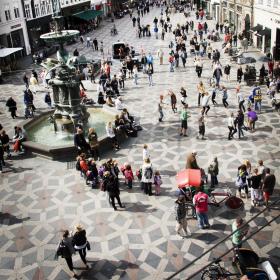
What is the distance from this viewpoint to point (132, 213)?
13.3m

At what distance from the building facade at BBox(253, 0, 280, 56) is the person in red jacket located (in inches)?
933

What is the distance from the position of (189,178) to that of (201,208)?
1.24 meters

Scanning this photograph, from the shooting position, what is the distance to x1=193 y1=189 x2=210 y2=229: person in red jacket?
38.7 ft

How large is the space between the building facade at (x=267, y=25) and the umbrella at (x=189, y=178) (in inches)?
889

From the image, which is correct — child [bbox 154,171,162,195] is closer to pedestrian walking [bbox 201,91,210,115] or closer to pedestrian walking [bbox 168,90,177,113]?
pedestrian walking [bbox 201,91,210,115]

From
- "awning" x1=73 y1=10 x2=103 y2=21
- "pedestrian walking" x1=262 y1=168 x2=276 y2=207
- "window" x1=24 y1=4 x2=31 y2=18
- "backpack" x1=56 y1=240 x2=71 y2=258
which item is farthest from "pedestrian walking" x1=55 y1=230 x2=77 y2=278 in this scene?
"awning" x1=73 y1=10 x2=103 y2=21

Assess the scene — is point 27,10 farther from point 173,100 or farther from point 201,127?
point 201,127

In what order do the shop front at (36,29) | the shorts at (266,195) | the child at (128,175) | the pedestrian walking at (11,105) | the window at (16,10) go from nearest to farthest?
1. the shorts at (266,195)
2. the child at (128,175)
3. the pedestrian walking at (11,105)
4. the window at (16,10)
5. the shop front at (36,29)

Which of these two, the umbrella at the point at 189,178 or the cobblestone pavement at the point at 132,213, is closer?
the cobblestone pavement at the point at 132,213

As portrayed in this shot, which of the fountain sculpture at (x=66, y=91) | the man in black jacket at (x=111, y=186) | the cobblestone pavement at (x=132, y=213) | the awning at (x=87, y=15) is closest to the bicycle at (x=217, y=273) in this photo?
the cobblestone pavement at (x=132, y=213)

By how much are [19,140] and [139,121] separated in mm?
6793

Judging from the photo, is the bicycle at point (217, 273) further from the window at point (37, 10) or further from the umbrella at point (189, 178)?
the window at point (37, 10)

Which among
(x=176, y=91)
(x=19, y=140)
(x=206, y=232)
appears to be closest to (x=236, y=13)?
(x=176, y=91)

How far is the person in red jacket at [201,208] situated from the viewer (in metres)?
11.8
